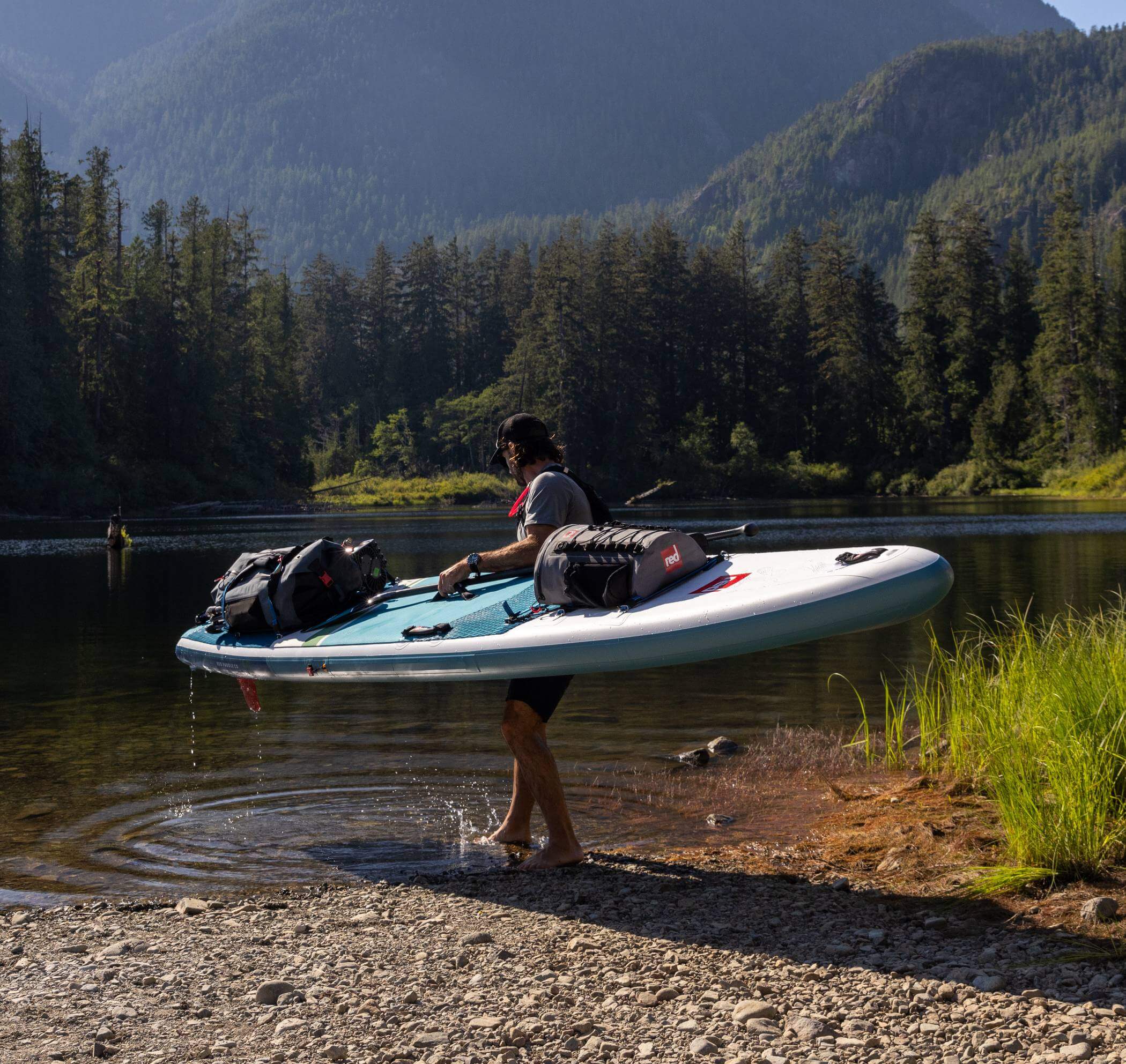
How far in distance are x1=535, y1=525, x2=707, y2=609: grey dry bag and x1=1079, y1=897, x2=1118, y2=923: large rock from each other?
226 centimetres

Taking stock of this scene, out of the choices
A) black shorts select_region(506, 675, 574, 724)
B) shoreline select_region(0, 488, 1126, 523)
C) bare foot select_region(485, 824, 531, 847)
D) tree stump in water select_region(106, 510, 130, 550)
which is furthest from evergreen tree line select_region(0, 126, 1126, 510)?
black shorts select_region(506, 675, 574, 724)

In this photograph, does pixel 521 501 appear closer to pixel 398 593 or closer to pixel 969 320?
pixel 398 593

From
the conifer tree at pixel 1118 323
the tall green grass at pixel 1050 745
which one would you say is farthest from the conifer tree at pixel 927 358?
the tall green grass at pixel 1050 745

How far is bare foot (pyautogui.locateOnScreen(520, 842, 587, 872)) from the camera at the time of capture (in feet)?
18.7

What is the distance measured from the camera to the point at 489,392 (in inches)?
3378

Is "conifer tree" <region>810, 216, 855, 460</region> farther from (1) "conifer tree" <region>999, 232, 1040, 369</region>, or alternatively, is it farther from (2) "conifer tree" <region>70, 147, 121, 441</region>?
(2) "conifer tree" <region>70, 147, 121, 441</region>

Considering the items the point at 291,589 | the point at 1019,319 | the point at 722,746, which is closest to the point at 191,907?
the point at 291,589

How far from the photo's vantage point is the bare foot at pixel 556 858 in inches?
225

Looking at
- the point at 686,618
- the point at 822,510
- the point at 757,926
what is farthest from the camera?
the point at 822,510

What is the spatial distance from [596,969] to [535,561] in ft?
6.70

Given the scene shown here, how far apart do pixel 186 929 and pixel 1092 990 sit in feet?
11.1

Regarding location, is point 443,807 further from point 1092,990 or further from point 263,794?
point 1092,990

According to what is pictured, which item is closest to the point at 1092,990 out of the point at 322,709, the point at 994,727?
the point at 994,727

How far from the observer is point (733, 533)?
6.32 meters
